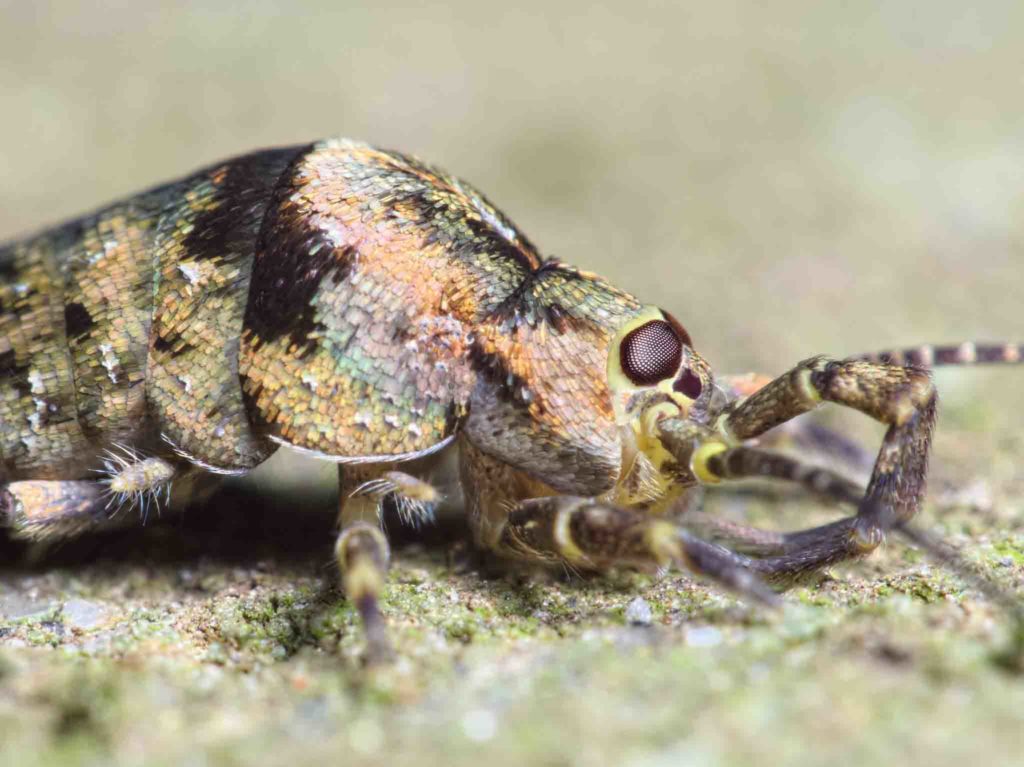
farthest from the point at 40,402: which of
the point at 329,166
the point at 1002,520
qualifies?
the point at 1002,520

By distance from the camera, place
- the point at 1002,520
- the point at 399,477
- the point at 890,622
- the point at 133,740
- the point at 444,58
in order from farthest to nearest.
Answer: the point at 444,58 → the point at 1002,520 → the point at 399,477 → the point at 890,622 → the point at 133,740

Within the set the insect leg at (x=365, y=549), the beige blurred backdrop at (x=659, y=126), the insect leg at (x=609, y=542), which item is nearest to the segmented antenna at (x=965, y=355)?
the insect leg at (x=609, y=542)

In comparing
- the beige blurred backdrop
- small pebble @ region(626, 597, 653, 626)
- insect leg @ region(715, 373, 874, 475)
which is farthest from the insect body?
the beige blurred backdrop

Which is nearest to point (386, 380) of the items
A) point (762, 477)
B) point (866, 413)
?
point (762, 477)

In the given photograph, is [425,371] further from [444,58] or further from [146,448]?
[444,58]

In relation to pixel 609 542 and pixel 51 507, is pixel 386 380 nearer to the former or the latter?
pixel 609 542

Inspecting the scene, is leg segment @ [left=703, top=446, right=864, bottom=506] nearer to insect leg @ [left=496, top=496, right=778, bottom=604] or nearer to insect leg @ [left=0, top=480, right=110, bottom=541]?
insect leg @ [left=496, top=496, right=778, bottom=604]
